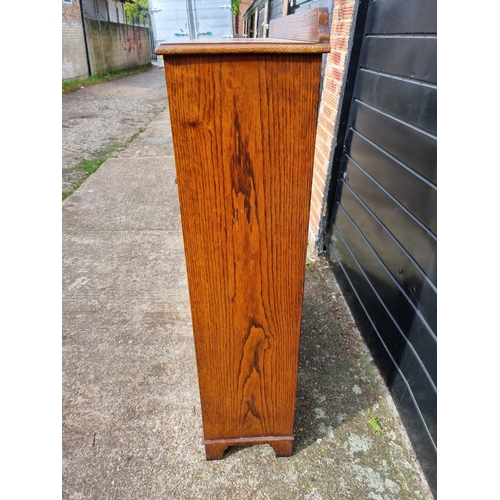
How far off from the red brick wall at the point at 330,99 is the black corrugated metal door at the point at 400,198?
149 mm

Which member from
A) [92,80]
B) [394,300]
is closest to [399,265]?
[394,300]

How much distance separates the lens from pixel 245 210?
1.14 meters

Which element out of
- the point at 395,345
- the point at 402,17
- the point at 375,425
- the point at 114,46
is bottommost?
the point at 375,425

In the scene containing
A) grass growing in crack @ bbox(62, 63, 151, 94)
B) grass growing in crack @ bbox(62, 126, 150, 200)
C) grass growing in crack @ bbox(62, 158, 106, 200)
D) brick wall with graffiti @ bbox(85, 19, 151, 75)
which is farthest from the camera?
brick wall with graffiti @ bbox(85, 19, 151, 75)

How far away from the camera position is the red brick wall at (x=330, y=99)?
94.5 inches

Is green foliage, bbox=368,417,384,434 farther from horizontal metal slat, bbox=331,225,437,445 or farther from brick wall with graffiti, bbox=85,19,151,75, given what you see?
brick wall with graffiti, bbox=85,19,151,75

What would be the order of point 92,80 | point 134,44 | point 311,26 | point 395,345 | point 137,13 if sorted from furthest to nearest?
point 137,13 < point 134,44 < point 92,80 < point 395,345 < point 311,26

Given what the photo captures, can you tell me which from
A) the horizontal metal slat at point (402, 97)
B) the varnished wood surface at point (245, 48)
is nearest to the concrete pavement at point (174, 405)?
the horizontal metal slat at point (402, 97)

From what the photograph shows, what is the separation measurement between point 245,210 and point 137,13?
3440 centimetres

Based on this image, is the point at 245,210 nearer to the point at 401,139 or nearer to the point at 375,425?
the point at 401,139

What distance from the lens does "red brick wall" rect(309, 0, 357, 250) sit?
240 centimetres

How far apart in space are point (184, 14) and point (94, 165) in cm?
515

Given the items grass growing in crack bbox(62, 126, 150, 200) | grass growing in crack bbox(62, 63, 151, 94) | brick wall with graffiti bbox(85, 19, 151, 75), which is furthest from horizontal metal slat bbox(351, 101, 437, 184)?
brick wall with graffiti bbox(85, 19, 151, 75)

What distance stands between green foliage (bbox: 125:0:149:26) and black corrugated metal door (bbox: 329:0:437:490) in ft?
90.9
